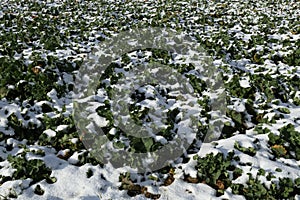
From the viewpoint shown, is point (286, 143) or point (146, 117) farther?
point (146, 117)

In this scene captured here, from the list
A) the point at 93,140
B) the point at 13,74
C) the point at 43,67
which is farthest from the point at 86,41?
the point at 93,140

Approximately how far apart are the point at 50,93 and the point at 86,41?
3651 millimetres

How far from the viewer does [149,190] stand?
161 inches

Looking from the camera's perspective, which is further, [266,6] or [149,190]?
[266,6]

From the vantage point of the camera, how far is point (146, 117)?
5.60 meters

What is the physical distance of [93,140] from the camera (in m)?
4.91

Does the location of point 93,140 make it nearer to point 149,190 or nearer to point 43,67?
point 149,190

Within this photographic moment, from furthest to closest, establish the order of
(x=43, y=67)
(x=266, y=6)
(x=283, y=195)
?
(x=266, y=6)
(x=43, y=67)
(x=283, y=195)

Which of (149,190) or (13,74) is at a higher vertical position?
(13,74)

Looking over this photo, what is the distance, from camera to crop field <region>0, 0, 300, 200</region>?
414 cm

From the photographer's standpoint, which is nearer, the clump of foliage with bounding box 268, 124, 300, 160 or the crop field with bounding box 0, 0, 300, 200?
the crop field with bounding box 0, 0, 300, 200

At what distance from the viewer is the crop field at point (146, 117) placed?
414cm

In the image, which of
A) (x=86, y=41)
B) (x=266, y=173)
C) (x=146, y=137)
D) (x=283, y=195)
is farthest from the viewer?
(x=86, y=41)

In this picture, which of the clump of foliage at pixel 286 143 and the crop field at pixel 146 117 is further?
the clump of foliage at pixel 286 143
